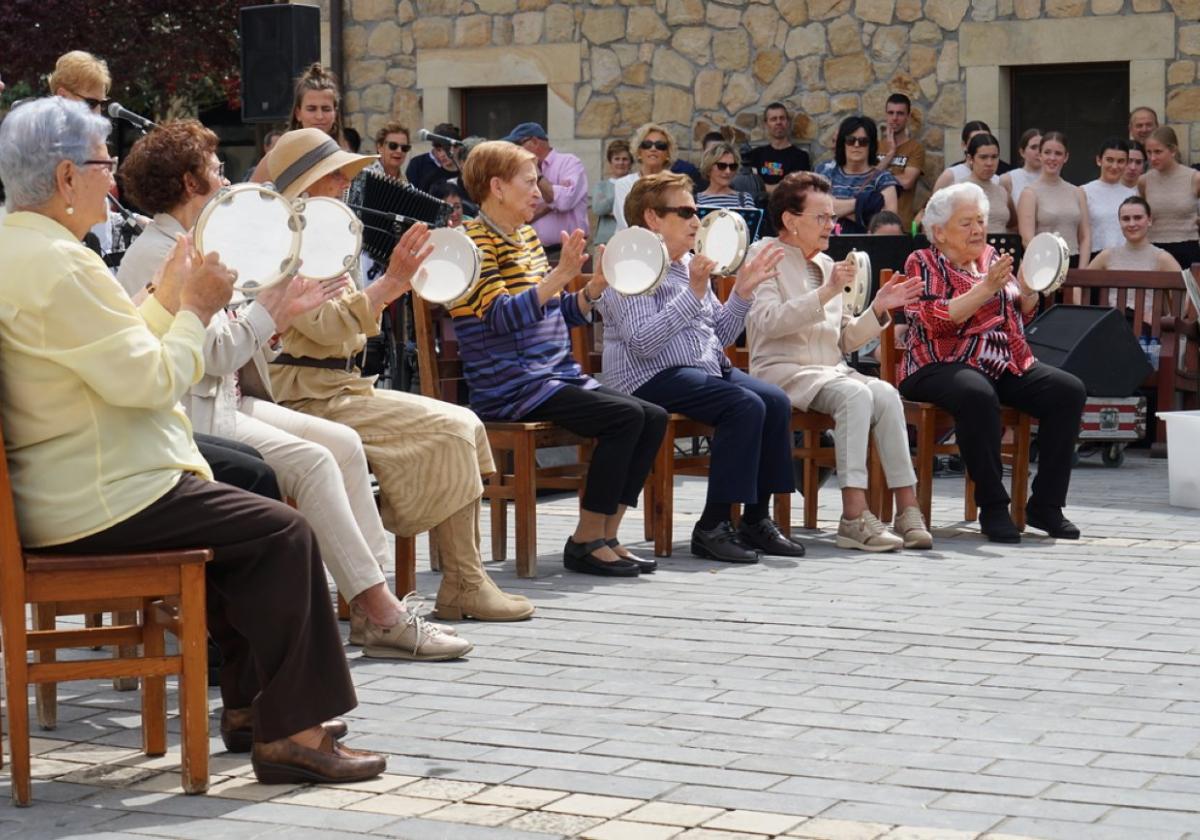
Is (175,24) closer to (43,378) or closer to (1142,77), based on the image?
(1142,77)

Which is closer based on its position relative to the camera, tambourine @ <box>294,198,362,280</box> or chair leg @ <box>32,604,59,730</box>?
chair leg @ <box>32,604,59,730</box>

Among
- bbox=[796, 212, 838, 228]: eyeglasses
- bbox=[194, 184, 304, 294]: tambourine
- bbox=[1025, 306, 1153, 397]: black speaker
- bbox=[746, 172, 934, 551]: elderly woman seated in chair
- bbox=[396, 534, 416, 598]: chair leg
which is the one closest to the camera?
bbox=[194, 184, 304, 294]: tambourine

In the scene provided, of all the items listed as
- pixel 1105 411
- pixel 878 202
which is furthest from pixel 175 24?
pixel 1105 411

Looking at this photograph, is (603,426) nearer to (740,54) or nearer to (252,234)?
(252,234)

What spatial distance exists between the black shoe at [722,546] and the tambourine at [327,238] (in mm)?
2581

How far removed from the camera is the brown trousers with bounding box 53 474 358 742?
443 cm

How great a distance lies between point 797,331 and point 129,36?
18582 millimetres

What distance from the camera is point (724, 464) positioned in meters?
7.78

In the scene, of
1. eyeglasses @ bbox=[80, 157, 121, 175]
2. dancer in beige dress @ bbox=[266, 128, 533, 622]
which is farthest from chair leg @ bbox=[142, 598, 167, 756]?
dancer in beige dress @ bbox=[266, 128, 533, 622]

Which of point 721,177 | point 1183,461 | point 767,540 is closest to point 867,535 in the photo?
point 767,540

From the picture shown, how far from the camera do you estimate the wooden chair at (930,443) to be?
27.9 ft

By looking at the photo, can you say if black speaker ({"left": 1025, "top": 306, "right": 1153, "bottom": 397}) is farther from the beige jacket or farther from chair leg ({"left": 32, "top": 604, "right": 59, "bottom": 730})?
chair leg ({"left": 32, "top": 604, "right": 59, "bottom": 730})

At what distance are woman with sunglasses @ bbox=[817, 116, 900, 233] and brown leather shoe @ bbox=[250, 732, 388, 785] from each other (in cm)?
995

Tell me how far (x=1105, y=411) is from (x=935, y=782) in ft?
22.9
